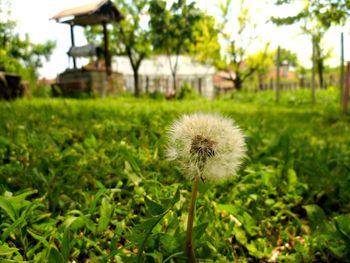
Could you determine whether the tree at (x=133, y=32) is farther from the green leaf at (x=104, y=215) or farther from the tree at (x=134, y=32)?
the green leaf at (x=104, y=215)

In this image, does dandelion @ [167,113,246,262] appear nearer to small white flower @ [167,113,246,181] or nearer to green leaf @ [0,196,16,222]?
small white flower @ [167,113,246,181]

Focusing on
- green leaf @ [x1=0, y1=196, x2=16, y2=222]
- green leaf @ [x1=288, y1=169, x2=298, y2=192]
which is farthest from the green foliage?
green leaf @ [x1=0, y1=196, x2=16, y2=222]

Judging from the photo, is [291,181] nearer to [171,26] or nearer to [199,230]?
[199,230]

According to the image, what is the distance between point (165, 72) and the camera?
118 feet

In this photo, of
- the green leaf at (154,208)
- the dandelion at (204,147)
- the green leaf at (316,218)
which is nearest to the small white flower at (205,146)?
the dandelion at (204,147)

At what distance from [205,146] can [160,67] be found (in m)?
35.2

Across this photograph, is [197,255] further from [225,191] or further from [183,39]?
[183,39]

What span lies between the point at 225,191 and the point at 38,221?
3.02 feet

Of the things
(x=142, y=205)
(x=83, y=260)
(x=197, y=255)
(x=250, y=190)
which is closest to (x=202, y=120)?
(x=197, y=255)

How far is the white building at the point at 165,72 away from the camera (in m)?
33.5

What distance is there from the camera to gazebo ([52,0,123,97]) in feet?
42.6

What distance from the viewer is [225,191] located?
189 cm

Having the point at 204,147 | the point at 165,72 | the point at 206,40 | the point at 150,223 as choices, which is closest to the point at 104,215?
the point at 150,223

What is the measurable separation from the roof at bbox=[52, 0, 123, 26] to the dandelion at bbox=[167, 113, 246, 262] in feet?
47.7
